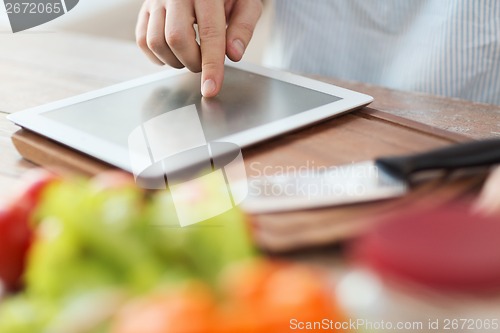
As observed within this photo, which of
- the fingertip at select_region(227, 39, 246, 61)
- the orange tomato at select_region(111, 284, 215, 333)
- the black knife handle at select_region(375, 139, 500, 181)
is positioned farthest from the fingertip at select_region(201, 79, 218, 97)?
the orange tomato at select_region(111, 284, 215, 333)

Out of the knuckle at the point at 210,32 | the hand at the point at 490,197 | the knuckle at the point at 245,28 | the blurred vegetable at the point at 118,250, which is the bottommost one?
the hand at the point at 490,197

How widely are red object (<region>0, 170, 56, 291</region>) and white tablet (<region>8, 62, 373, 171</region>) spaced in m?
0.14

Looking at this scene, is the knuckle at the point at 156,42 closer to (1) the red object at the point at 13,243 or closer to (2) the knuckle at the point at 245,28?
(2) the knuckle at the point at 245,28

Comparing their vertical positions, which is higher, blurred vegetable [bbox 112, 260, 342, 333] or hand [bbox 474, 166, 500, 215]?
blurred vegetable [bbox 112, 260, 342, 333]

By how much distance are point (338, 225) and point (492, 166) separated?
0.20m

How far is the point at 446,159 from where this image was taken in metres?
0.62

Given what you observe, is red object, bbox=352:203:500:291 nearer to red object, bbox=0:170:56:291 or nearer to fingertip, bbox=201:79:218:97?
red object, bbox=0:170:56:291

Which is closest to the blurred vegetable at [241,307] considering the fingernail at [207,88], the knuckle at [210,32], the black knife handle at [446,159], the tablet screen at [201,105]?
the black knife handle at [446,159]

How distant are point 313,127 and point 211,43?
236 mm

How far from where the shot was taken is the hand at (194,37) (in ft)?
2.99

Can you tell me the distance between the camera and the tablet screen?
0.76m

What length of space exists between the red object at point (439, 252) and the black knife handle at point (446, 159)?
203 millimetres

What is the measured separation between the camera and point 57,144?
75 centimetres

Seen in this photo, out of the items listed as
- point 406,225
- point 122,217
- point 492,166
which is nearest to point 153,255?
point 122,217
